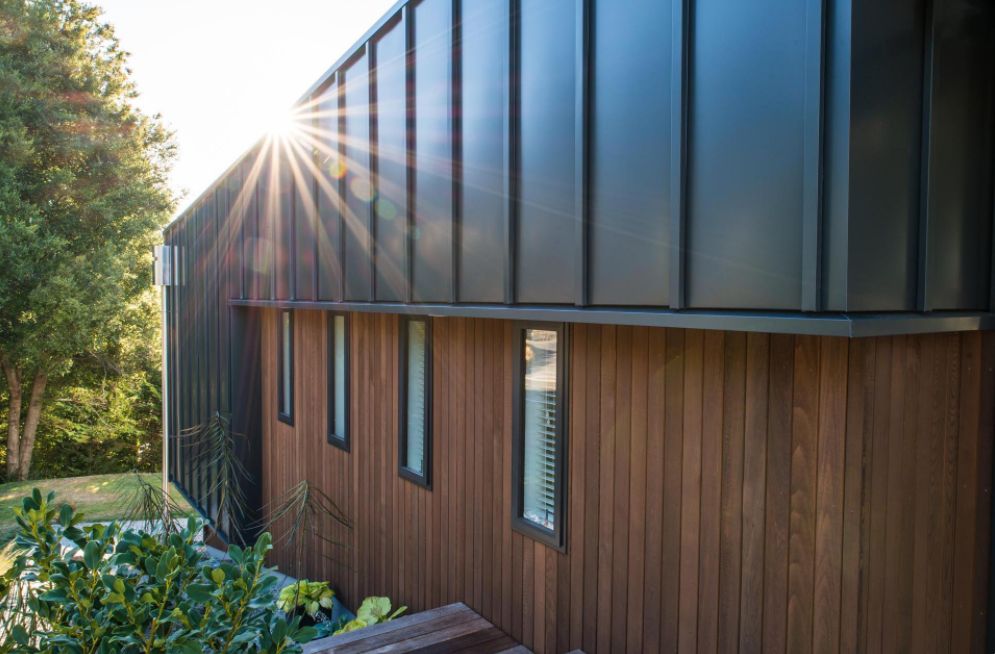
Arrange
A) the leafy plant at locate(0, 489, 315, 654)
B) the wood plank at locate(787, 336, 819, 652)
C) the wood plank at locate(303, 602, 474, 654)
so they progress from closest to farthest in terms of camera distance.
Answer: the leafy plant at locate(0, 489, 315, 654)
the wood plank at locate(787, 336, 819, 652)
the wood plank at locate(303, 602, 474, 654)

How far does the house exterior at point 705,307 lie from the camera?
8.09 ft

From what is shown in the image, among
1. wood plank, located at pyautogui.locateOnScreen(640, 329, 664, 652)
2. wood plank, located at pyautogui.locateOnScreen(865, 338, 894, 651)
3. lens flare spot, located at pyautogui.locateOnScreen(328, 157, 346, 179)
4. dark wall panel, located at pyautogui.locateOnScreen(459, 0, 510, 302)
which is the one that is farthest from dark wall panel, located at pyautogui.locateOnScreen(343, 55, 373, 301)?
wood plank, located at pyautogui.locateOnScreen(865, 338, 894, 651)

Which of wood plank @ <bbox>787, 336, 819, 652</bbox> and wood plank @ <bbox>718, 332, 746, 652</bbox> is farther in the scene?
wood plank @ <bbox>718, 332, 746, 652</bbox>

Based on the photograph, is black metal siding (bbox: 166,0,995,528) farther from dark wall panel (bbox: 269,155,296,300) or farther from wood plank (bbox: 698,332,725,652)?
dark wall panel (bbox: 269,155,296,300)

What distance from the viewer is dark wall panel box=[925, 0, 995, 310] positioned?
8.72ft

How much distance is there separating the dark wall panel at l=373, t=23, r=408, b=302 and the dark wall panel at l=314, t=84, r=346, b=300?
2.94 ft

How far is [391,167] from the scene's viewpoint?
5.41m

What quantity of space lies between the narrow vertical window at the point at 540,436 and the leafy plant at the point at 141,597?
219cm

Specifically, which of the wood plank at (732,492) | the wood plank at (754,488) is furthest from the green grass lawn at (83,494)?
the wood plank at (754,488)

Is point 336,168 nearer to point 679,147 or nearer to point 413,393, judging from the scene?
point 413,393

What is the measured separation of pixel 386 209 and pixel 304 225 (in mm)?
2212

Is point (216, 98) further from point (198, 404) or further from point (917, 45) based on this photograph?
point (917, 45)

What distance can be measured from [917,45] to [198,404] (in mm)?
12150

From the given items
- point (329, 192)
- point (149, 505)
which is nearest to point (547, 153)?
point (329, 192)
